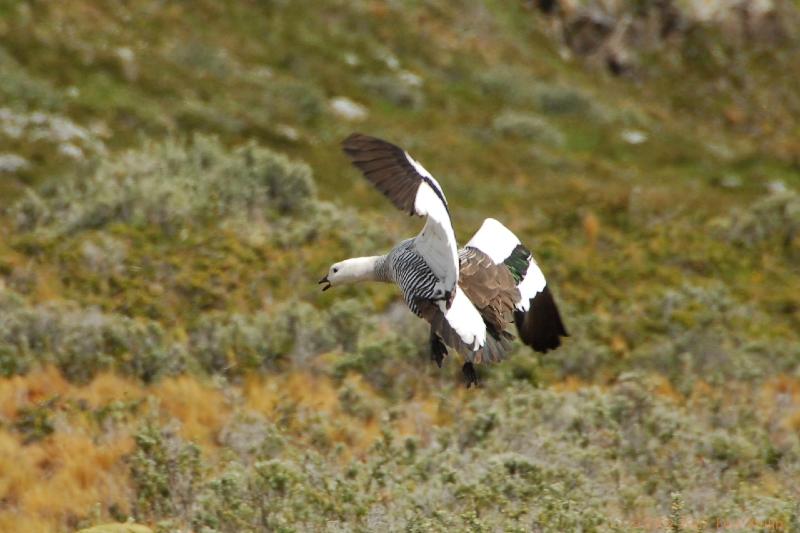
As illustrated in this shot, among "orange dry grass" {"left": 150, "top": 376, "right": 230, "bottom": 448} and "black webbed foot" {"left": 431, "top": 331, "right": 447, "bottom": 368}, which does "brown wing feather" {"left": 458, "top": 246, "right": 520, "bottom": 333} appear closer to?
"black webbed foot" {"left": 431, "top": 331, "right": 447, "bottom": 368}

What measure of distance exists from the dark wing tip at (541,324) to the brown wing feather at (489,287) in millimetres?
621

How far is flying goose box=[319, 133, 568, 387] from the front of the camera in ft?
18.3

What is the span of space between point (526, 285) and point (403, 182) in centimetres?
188

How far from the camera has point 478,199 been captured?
21.1 metres

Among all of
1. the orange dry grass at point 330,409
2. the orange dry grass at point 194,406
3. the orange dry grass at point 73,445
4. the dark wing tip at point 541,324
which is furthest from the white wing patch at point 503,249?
the orange dry grass at point 194,406

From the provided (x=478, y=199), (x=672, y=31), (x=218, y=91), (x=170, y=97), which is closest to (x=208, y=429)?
(x=478, y=199)

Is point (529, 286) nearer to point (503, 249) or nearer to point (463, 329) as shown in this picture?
point (503, 249)

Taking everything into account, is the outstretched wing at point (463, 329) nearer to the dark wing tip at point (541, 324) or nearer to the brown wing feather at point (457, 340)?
the brown wing feather at point (457, 340)

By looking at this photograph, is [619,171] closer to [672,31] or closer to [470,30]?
[470,30]

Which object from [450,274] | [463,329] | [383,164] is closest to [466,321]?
[463,329]

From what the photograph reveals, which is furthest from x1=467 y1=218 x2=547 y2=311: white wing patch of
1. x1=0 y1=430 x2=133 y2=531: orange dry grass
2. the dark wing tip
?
x1=0 y1=430 x2=133 y2=531: orange dry grass

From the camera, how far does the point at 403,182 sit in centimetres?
556

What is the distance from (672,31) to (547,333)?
38.2 meters

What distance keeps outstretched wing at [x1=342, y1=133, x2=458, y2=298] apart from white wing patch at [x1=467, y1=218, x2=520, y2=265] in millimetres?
1163
